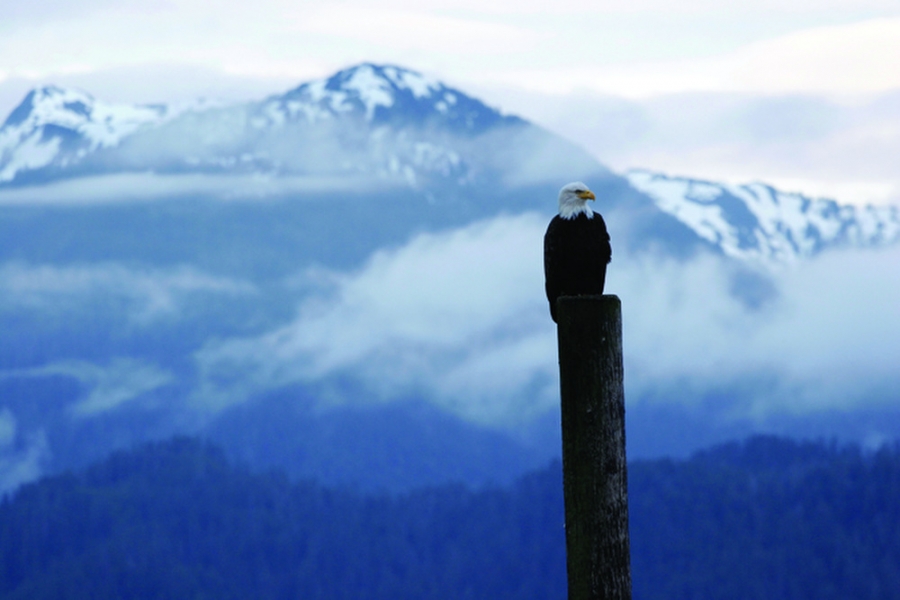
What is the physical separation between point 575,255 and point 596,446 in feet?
11.4

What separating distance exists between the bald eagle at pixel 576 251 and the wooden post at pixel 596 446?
3.17 m

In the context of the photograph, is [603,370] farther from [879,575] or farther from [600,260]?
[879,575]

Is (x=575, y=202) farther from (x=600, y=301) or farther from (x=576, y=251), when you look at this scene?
(x=600, y=301)

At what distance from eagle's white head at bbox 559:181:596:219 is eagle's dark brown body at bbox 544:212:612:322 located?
5cm

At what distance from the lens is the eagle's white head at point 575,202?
8.47 meters

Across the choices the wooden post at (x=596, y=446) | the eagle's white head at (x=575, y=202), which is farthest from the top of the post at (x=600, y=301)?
the eagle's white head at (x=575, y=202)

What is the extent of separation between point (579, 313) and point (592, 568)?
1078 mm

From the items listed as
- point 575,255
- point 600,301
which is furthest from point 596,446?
point 575,255

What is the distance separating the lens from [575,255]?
833 centimetres

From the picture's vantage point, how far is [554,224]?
843 cm

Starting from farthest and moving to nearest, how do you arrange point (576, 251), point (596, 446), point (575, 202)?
point (575, 202)
point (576, 251)
point (596, 446)

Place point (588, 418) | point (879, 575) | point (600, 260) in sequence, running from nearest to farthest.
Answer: point (588, 418) < point (600, 260) < point (879, 575)

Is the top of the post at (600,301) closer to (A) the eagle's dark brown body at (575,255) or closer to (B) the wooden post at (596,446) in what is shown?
(B) the wooden post at (596,446)

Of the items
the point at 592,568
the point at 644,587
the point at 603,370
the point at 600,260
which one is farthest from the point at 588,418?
the point at 644,587
